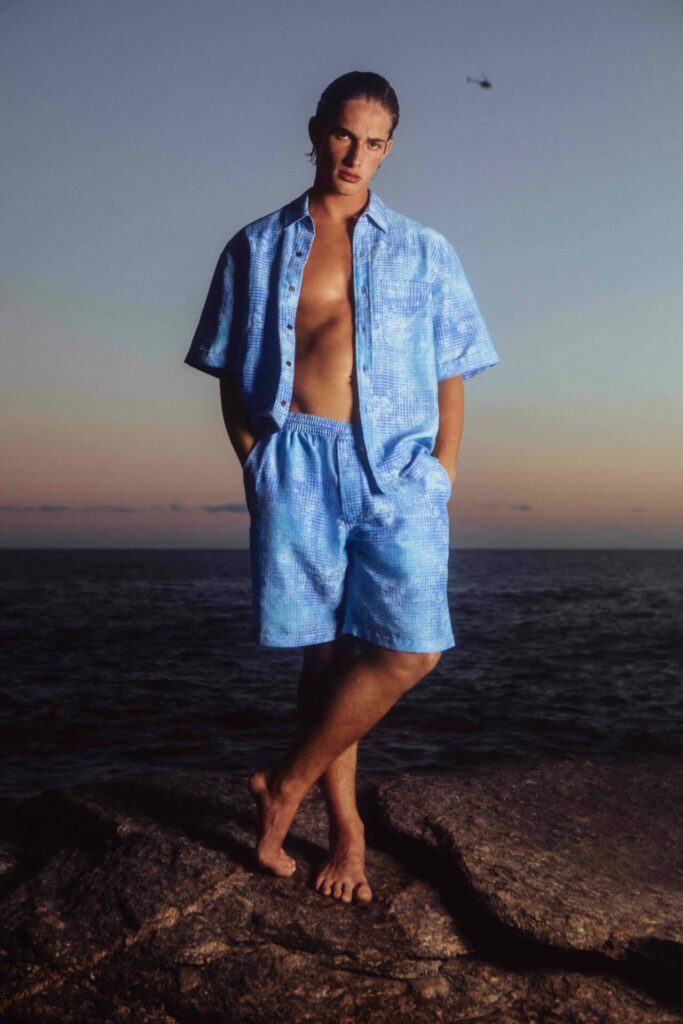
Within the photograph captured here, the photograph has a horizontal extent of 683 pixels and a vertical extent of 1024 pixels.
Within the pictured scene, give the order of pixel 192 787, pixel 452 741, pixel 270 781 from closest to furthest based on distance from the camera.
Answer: pixel 270 781, pixel 192 787, pixel 452 741

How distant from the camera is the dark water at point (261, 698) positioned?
7.54 metres

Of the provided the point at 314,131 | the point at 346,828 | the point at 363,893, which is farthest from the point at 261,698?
the point at 314,131

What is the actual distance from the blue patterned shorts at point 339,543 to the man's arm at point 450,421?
0.26 ft

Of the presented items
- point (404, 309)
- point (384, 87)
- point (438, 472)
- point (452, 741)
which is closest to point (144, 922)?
point (438, 472)

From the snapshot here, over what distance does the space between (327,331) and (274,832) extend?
1.45 m

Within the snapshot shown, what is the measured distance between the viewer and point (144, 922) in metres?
2.63

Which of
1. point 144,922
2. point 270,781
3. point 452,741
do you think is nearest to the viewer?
point 144,922

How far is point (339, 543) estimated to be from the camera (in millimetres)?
2738

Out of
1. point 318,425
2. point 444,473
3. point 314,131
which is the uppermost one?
point 314,131

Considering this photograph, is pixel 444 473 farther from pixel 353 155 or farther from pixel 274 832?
pixel 274 832

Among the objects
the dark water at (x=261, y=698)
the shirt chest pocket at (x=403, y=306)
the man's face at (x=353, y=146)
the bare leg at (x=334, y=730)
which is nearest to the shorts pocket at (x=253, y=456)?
the shirt chest pocket at (x=403, y=306)

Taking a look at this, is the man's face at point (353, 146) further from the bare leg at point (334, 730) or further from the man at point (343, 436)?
the bare leg at point (334, 730)

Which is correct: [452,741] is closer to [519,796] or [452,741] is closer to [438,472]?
[519,796]

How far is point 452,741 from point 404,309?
592cm
